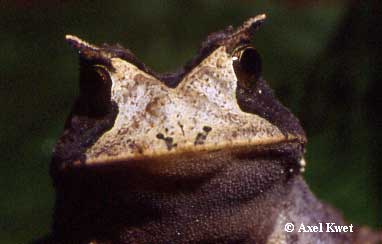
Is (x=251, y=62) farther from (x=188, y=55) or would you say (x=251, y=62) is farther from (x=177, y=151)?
(x=188, y=55)

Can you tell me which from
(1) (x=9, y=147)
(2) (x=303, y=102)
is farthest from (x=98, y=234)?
(1) (x=9, y=147)

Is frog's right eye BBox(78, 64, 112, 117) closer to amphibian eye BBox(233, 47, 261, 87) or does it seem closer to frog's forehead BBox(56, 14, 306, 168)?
frog's forehead BBox(56, 14, 306, 168)

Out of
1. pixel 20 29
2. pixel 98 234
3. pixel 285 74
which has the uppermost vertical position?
pixel 20 29

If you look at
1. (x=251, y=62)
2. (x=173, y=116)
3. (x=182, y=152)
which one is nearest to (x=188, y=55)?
(x=251, y=62)

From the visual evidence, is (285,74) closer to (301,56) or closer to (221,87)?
(301,56)

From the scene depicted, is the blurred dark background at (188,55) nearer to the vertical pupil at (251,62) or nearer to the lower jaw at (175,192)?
the vertical pupil at (251,62)

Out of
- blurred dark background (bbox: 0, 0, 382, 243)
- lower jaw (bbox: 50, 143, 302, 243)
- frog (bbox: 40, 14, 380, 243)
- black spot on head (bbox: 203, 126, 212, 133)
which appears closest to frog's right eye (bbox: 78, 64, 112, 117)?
frog (bbox: 40, 14, 380, 243)
